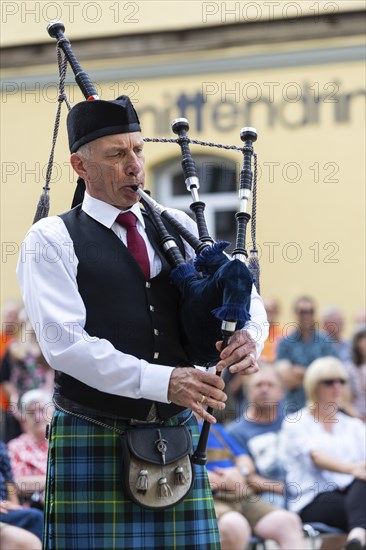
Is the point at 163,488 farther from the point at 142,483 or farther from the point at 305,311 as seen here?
the point at 305,311

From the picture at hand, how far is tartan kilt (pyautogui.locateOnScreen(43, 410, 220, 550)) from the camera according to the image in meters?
2.68

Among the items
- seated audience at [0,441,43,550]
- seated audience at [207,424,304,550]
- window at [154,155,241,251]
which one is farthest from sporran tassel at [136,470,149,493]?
window at [154,155,241,251]

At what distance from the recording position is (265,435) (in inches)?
215

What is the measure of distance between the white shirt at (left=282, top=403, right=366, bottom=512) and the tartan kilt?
Answer: 2493 millimetres

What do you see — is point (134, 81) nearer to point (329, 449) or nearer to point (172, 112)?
point (172, 112)

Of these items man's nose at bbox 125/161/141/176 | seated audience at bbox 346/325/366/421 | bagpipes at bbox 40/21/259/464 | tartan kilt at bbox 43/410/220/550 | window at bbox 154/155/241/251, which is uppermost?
window at bbox 154/155/241/251

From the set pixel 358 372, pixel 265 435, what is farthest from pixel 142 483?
pixel 358 372

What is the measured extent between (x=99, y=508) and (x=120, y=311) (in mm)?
478

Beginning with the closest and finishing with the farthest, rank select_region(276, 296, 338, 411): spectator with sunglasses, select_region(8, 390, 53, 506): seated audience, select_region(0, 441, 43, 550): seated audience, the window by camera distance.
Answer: select_region(0, 441, 43, 550): seated audience, select_region(8, 390, 53, 506): seated audience, select_region(276, 296, 338, 411): spectator with sunglasses, the window

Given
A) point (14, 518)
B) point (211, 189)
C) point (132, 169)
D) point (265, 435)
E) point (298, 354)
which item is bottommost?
point (14, 518)

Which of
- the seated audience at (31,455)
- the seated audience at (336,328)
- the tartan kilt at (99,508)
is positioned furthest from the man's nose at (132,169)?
the seated audience at (336,328)

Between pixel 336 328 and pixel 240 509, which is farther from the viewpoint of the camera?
pixel 336 328

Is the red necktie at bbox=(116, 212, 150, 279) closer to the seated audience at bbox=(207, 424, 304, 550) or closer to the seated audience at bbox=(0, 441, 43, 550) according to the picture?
the seated audience at bbox=(0, 441, 43, 550)

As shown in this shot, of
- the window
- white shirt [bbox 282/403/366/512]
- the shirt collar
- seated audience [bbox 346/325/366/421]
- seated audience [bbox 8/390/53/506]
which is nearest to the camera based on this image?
the shirt collar
